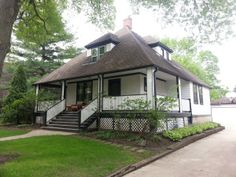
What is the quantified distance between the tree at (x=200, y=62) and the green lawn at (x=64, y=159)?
17216mm

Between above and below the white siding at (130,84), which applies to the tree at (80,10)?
above

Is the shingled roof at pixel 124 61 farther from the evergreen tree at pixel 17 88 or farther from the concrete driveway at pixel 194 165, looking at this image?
the concrete driveway at pixel 194 165

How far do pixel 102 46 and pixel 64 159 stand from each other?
11.1 m

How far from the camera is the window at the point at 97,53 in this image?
1580 cm

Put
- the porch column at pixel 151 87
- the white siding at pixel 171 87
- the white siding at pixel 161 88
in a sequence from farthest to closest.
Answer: the white siding at pixel 171 87
the white siding at pixel 161 88
the porch column at pixel 151 87

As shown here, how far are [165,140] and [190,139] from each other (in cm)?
164

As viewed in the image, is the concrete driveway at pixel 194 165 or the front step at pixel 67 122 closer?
the concrete driveway at pixel 194 165

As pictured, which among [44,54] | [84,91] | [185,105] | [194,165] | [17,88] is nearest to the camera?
[194,165]

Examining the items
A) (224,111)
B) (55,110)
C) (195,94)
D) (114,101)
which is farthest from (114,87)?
(224,111)

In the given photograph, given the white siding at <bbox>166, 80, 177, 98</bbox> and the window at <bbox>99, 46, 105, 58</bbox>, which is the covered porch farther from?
the window at <bbox>99, 46, 105, 58</bbox>

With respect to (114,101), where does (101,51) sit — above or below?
above

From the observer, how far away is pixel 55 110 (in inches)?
582

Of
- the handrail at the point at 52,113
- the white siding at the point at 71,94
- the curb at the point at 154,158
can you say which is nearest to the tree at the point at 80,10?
the handrail at the point at 52,113

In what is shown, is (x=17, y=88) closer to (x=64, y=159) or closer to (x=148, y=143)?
(x=148, y=143)
